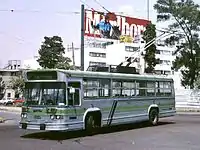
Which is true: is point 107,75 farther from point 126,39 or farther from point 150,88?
point 126,39

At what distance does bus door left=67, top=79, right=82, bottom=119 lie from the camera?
656 inches

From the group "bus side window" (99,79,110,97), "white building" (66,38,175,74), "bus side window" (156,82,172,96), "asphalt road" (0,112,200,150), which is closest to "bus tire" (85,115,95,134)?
"asphalt road" (0,112,200,150)

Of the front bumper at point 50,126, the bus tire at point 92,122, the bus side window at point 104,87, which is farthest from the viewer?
the bus side window at point 104,87

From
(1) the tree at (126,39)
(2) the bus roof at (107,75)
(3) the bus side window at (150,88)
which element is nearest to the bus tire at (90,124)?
(2) the bus roof at (107,75)

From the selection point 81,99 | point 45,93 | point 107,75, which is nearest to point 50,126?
point 45,93

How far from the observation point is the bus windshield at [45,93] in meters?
16.4

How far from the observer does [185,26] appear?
1941 inches

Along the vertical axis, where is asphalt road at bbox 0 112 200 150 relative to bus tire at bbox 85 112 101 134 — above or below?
below

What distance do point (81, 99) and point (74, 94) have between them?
0.43 meters

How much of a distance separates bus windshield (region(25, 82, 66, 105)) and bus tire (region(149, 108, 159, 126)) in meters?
7.37

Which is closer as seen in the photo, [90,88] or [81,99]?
[81,99]

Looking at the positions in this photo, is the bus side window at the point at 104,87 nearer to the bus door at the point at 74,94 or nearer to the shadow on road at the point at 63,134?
the bus door at the point at 74,94

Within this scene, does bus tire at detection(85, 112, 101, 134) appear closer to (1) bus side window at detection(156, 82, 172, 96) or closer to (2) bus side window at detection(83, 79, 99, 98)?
(2) bus side window at detection(83, 79, 99, 98)

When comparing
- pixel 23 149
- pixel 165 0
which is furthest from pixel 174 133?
pixel 165 0
